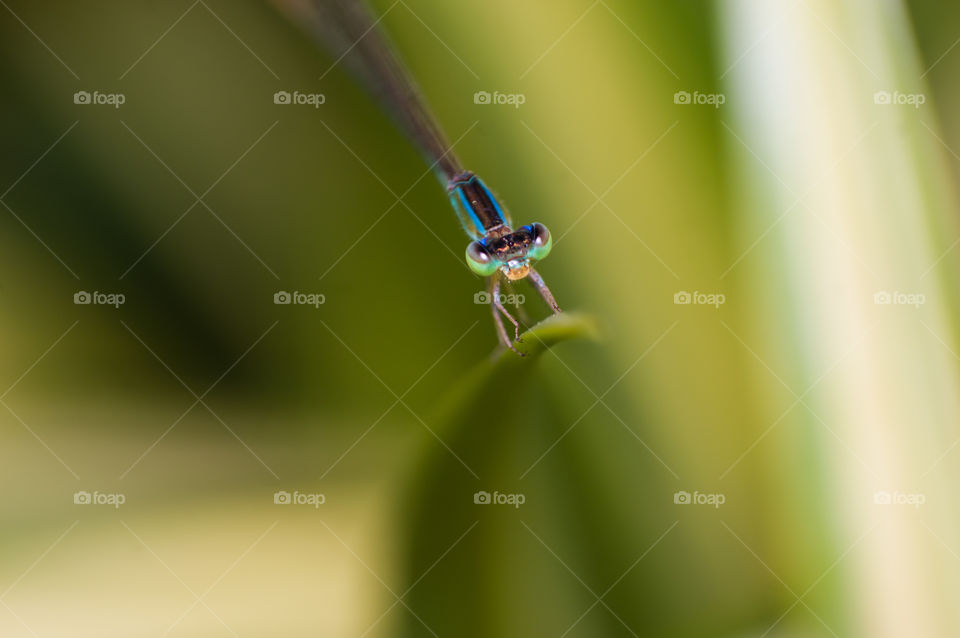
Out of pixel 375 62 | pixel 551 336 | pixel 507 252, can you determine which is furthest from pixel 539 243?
pixel 375 62

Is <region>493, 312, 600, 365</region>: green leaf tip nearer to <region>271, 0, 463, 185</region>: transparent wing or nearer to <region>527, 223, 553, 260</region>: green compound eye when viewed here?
<region>527, 223, 553, 260</region>: green compound eye

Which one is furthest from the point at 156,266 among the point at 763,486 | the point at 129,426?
the point at 763,486

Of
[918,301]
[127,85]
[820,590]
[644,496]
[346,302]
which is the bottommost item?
[820,590]

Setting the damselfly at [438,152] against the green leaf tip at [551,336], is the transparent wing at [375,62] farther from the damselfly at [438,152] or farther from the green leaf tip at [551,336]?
the green leaf tip at [551,336]

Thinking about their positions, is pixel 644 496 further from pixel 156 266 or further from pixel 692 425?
pixel 156 266

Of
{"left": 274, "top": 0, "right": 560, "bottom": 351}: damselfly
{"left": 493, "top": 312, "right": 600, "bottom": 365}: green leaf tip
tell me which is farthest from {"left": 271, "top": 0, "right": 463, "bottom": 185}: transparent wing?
{"left": 493, "top": 312, "right": 600, "bottom": 365}: green leaf tip

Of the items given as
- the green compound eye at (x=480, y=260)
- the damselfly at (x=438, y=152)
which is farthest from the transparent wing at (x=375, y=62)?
the green compound eye at (x=480, y=260)
